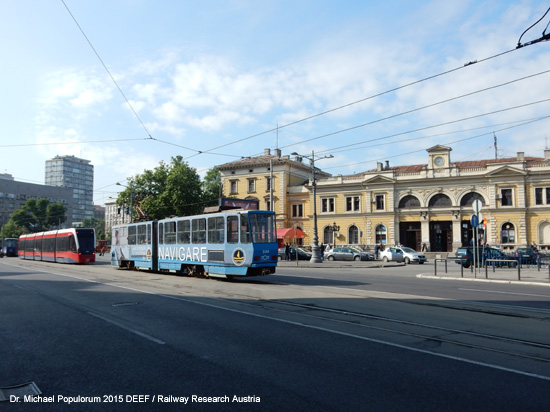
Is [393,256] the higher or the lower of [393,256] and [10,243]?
the lower

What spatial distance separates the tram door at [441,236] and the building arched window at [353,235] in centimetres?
939

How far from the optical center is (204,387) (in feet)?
15.9

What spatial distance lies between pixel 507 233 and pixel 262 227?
4210cm

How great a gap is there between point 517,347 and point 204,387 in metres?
4.82

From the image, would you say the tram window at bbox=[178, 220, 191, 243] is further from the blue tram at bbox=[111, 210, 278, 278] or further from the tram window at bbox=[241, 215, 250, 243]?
the tram window at bbox=[241, 215, 250, 243]

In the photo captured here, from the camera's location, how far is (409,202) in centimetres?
5509

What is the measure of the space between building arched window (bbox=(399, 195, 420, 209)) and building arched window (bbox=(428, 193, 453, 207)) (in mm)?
1716

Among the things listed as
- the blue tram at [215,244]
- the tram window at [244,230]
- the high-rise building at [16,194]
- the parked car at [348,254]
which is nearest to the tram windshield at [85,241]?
the blue tram at [215,244]

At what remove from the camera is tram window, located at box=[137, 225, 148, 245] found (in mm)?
23312

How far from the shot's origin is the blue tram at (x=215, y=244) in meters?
16.7

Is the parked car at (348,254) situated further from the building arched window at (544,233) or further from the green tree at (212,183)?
the green tree at (212,183)

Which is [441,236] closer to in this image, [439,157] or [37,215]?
[439,157]

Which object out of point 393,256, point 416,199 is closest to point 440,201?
point 416,199

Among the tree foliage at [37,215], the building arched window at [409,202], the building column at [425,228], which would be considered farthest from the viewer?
the tree foliage at [37,215]
